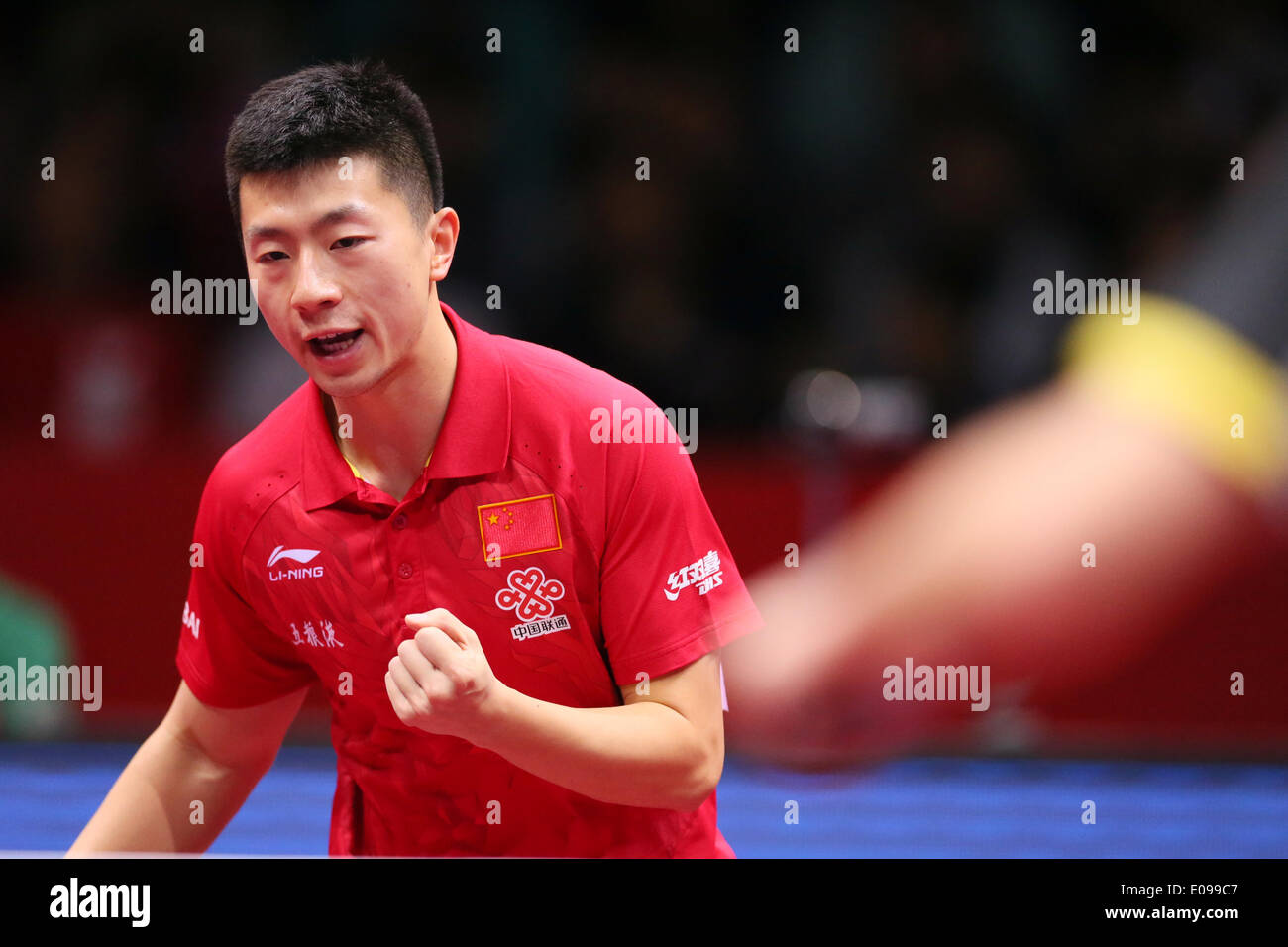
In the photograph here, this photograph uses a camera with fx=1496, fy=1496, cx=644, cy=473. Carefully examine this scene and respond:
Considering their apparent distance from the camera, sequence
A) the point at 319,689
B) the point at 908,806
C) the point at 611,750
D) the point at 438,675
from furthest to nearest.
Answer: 1. the point at 319,689
2. the point at 908,806
3. the point at 611,750
4. the point at 438,675

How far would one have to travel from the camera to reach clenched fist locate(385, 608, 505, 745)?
1904mm

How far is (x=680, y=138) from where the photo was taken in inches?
257

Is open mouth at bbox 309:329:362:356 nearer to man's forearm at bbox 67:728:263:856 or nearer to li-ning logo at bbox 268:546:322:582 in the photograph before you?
li-ning logo at bbox 268:546:322:582

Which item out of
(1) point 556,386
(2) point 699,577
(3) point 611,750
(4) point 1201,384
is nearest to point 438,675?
(3) point 611,750

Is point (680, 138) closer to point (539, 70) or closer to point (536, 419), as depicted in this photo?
point (539, 70)

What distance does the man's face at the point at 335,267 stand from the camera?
7.30 feet

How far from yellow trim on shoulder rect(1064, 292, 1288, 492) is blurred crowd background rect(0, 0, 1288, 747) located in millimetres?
307

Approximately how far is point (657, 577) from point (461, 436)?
39 cm

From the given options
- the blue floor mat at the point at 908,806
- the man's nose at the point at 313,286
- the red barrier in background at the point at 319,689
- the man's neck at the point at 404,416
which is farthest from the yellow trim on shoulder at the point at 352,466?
the red barrier in background at the point at 319,689

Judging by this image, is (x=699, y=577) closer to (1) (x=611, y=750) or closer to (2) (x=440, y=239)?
(1) (x=611, y=750)

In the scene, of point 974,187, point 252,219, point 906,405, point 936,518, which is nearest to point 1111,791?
point 936,518

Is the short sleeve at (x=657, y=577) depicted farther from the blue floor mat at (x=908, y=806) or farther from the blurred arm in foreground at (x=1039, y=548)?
the blurred arm in foreground at (x=1039, y=548)

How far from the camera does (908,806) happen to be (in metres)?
4.90

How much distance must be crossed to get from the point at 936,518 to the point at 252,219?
11.0 ft
